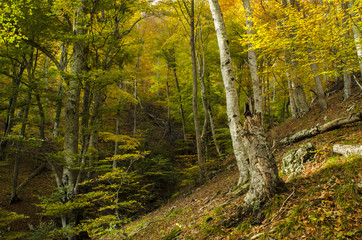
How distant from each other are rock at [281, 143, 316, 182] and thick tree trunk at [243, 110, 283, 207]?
0.96 m

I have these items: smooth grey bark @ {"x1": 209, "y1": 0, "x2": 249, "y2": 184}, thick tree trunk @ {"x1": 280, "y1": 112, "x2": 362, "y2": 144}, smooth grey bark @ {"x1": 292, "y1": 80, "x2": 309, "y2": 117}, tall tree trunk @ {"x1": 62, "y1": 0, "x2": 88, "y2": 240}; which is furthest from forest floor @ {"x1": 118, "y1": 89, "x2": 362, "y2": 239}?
smooth grey bark @ {"x1": 292, "y1": 80, "x2": 309, "y2": 117}

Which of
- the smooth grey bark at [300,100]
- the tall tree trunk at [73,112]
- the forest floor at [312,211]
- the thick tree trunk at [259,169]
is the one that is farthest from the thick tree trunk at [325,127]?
the tall tree trunk at [73,112]

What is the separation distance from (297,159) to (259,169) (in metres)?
1.53

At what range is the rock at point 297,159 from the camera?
3979mm

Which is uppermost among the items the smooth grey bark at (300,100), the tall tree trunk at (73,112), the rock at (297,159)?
the tall tree trunk at (73,112)

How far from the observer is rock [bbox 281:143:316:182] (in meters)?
3.98

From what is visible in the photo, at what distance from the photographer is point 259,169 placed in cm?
318

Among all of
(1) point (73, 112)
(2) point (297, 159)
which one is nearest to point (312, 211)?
(2) point (297, 159)

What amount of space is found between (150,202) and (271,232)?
35.0 ft

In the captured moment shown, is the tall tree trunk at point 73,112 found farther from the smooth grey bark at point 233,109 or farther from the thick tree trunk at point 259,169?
the thick tree trunk at point 259,169

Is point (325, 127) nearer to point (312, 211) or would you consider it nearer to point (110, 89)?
point (312, 211)

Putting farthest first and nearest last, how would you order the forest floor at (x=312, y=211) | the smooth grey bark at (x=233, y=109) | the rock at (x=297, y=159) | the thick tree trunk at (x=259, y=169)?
the smooth grey bark at (x=233, y=109) → the rock at (x=297, y=159) → the thick tree trunk at (x=259, y=169) → the forest floor at (x=312, y=211)

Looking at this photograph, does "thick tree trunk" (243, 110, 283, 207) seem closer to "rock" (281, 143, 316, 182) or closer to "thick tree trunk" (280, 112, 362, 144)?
"rock" (281, 143, 316, 182)

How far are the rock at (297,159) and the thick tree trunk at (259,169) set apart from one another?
964 millimetres
